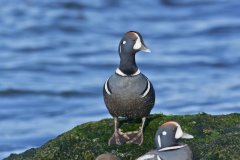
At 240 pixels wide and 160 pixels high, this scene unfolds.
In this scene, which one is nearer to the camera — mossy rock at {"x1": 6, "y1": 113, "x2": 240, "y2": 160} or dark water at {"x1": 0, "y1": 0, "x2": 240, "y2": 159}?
mossy rock at {"x1": 6, "y1": 113, "x2": 240, "y2": 160}

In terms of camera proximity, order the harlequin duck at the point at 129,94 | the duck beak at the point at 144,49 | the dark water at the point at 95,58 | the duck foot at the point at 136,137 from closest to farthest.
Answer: the duck foot at the point at 136,137 → the harlequin duck at the point at 129,94 → the duck beak at the point at 144,49 → the dark water at the point at 95,58

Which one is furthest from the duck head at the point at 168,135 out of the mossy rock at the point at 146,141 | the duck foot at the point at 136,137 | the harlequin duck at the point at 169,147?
the duck foot at the point at 136,137

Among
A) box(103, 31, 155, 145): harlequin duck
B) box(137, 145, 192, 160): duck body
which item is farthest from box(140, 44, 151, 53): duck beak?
box(137, 145, 192, 160): duck body

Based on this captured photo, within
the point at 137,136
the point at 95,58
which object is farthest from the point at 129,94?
the point at 95,58

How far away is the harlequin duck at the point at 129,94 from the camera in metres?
12.1

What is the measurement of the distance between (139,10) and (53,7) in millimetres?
2842

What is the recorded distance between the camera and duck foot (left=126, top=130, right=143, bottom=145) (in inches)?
473

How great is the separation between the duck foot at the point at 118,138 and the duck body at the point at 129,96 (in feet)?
0.76

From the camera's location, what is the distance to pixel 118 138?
12.1 metres

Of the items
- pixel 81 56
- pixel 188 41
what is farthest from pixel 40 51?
pixel 188 41

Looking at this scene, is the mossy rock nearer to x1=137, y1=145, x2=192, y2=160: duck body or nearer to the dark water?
x1=137, y1=145, x2=192, y2=160: duck body

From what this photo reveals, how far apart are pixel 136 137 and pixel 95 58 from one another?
47.3ft

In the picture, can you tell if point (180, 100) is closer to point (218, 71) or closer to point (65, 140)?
point (218, 71)

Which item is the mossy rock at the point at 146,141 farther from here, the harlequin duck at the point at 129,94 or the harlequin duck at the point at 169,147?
the harlequin duck at the point at 169,147
